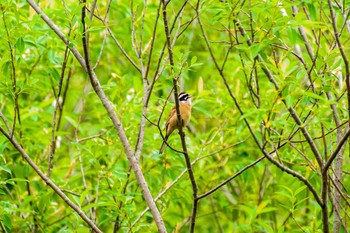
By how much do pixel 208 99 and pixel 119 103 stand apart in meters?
0.86

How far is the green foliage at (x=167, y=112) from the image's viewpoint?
485 cm

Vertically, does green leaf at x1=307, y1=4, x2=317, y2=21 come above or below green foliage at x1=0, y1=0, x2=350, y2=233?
above

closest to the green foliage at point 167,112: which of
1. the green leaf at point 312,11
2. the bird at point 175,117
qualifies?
the green leaf at point 312,11

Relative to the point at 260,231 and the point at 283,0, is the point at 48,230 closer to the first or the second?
the point at 260,231

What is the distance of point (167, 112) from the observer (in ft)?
21.9

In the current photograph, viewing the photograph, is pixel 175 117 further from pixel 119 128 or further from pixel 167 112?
pixel 119 128

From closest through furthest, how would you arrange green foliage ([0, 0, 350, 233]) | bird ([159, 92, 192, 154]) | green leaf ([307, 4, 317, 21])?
1. green foliage ([0, 0, 350, 233])
2. green leaf ([307, 4, 317, 21])
3. bird ([159, 92, 192, 154])

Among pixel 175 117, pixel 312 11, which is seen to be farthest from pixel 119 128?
pixel 312 11

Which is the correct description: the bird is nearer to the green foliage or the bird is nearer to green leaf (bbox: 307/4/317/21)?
the green foliage

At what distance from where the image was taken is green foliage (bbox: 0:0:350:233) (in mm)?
4852

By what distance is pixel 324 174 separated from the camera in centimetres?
456

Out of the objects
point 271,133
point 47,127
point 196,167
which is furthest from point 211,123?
point 271,133

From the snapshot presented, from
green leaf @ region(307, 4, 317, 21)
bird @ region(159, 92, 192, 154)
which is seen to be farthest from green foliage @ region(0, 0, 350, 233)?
bird @ region(159, 92, 192, 154)

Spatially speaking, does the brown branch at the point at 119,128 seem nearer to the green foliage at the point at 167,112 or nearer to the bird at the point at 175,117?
the green foliage at the point at 167,112
